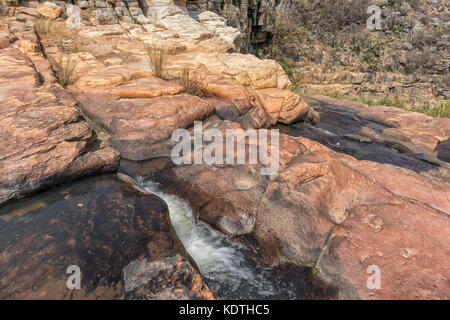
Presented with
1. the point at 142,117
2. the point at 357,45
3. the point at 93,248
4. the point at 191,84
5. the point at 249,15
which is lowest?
the point at 93,248

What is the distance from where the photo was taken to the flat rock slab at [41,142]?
7.30 feet

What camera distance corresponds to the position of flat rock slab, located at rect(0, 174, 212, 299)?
4.83ft

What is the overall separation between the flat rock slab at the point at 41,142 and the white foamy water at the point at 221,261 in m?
1.02

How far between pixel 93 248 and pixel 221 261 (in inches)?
36.6

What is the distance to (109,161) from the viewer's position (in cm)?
270

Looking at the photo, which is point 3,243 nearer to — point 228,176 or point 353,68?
point 228,176

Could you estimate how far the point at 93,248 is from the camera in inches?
68.0

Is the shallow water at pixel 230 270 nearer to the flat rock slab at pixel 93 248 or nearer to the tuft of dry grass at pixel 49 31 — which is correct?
the flat rock slab at pixel 93 248

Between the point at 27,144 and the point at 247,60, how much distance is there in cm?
494

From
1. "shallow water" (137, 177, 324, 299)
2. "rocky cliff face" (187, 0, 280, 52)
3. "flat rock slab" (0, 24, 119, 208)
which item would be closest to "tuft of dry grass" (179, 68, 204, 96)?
"flat rock slab" (0, 24, 119, 208)

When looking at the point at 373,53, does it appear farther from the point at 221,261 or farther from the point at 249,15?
the point at 221,261

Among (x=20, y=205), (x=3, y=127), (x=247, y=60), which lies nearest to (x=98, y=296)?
(x=20, y=205)

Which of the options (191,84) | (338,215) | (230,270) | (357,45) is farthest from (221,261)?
(357,45)

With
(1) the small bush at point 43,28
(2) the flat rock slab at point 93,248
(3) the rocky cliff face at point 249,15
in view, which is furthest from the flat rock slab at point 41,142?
(3) the rocky cliff face at point 249,15
